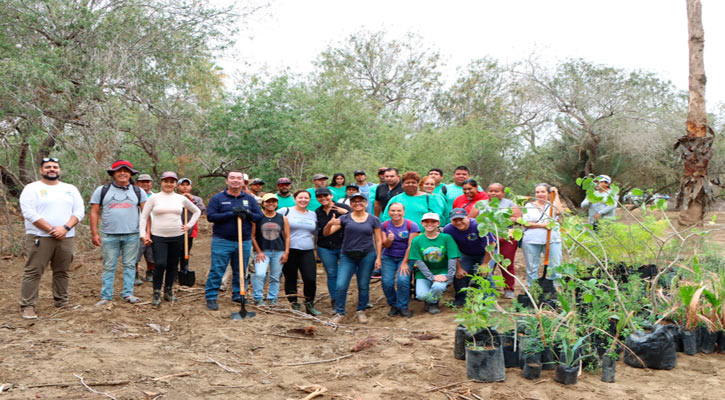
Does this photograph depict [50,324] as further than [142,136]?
No

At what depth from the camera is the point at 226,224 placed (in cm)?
672

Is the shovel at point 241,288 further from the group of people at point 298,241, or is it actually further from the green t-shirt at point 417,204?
the green t-shirt at point 417,204

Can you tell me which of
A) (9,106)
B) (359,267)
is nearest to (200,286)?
(359,267)

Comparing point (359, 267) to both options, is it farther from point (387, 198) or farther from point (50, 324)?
point (50, 324)

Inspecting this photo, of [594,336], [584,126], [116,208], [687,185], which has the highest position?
[584,126]

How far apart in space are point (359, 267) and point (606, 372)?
10.5 ft

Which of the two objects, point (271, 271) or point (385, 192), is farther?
point (385, 192)

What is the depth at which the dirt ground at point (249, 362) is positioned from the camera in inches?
159

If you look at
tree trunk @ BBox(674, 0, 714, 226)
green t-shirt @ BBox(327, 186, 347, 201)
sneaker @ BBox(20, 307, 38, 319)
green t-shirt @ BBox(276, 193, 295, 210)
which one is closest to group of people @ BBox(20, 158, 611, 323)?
sneaker @ BBox(20, 307, 38, 319)

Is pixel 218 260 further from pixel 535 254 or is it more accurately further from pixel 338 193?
pixel 535 254

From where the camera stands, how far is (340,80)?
15906 millimetres

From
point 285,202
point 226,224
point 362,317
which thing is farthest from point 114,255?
point 362,317

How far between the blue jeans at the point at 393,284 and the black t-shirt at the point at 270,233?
130cm

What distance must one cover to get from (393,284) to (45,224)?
393cm
